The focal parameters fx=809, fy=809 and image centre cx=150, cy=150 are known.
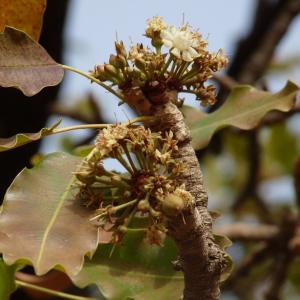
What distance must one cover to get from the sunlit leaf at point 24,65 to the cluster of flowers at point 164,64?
0.22 feet

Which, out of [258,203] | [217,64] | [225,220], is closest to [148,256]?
[217,64]

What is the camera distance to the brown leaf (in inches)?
44.7

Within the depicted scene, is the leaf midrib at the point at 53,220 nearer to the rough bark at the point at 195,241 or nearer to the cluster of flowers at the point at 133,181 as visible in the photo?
the cluster of flowers at the point at 133,181

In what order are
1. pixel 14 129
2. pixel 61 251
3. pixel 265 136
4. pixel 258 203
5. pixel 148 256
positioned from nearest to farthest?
pixel 61 251, pixel 148 256, pixel 14 129, pixel 258 203, pixel 265 136

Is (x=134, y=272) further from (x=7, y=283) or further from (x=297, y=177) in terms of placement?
(x=297, y=177)

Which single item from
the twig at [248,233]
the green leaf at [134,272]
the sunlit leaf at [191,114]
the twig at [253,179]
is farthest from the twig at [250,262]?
the green leaf at [134,272]

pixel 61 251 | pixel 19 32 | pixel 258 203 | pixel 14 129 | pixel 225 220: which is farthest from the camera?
pixel 225 220

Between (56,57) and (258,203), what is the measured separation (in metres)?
0.75

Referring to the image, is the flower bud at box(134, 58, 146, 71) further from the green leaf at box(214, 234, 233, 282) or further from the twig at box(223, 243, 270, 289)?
the twig at box(223, 243, 270, 289)

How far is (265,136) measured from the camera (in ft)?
9.64

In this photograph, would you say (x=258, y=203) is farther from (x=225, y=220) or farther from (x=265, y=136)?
(x=265, y=136)

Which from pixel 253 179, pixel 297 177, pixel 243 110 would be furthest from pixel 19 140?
pixel 253 179

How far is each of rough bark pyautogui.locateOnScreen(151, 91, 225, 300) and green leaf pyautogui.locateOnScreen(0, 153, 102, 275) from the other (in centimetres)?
11

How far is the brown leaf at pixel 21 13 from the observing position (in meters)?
1.13
